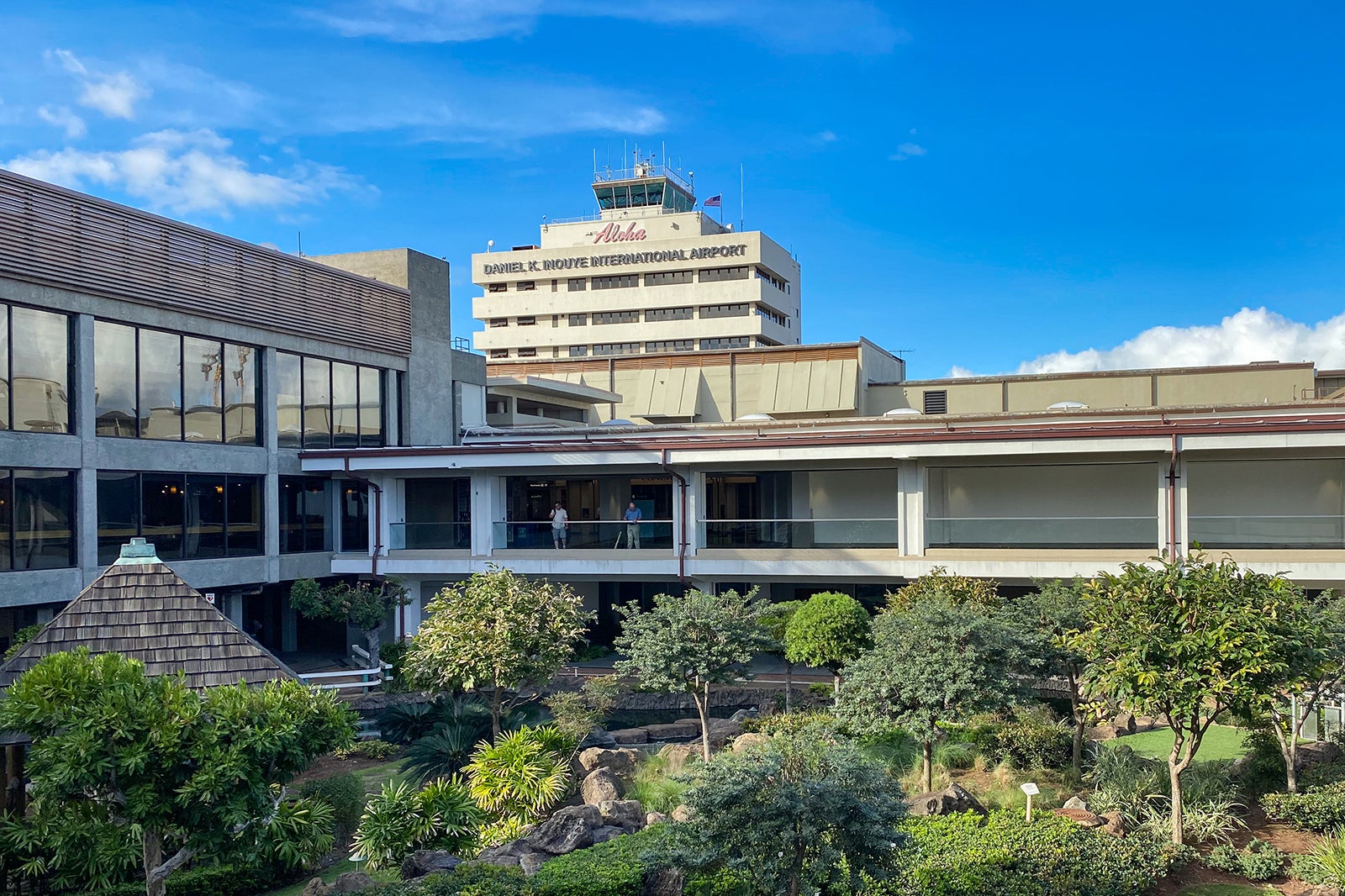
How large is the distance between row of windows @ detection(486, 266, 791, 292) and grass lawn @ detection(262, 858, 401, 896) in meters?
69.4

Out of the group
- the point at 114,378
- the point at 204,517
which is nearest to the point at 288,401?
the point at 204,517

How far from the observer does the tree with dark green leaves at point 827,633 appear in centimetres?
2089

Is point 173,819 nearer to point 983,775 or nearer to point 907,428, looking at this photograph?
point 983,775

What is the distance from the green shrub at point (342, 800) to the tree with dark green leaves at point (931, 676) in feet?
23.5

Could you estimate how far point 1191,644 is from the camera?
12.7m

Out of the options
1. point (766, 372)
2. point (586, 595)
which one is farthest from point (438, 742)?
point (766, 372)

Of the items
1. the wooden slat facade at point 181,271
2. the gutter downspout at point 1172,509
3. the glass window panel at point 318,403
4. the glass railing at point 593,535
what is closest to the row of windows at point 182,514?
the glass window panel at point 318,403

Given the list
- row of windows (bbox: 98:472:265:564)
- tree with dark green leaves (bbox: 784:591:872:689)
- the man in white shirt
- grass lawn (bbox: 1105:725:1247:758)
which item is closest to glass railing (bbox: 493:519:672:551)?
the man in white shirt

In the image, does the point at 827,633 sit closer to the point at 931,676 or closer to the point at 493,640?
the point at 931,676

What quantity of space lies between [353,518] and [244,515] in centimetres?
371

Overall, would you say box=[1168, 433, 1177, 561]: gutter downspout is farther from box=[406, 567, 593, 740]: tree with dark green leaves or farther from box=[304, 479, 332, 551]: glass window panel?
box=[304, 479, 332, 551]: glass window panel

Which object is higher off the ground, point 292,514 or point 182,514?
point 182,514

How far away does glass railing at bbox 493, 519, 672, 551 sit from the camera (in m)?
27.4

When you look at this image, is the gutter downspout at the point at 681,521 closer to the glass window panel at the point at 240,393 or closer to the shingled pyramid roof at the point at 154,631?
the glass window panel at the point at 240,393
